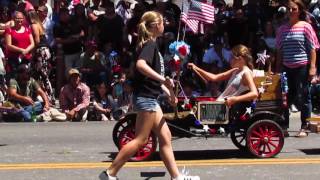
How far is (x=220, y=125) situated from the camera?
32.2 ft

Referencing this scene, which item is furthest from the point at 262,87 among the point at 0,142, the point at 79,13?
the point at 79,13

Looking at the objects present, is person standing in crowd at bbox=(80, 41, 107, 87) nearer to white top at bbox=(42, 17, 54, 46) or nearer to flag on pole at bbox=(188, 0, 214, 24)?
white top at bbox=(42, 17, 54, 46)

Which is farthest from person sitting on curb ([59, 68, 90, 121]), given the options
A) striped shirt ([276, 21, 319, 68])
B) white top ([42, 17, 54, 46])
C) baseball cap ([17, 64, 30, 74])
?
striped shirt ([276, 21, 319, 68])

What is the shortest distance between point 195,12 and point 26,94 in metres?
4.27

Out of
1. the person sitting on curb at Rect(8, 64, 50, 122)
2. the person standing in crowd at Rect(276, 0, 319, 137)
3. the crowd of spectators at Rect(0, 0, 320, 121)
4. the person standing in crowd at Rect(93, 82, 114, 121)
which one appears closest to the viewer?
the person standing in crowd at Rect(276, 0, 319, 137)

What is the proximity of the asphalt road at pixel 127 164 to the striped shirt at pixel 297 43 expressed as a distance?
1.18 metres

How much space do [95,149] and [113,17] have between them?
709 cm

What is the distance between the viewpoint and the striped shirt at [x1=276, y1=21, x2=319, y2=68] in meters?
11.2

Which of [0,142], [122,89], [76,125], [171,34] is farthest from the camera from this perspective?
[171,34]

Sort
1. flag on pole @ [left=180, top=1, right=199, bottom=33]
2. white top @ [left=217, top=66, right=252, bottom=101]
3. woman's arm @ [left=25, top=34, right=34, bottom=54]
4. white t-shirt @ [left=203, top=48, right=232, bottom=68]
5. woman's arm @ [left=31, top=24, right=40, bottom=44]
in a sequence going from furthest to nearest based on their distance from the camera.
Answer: white t-shirt @ [left=203, top=48, right=232, bottom=68] < woman's arm @ [left=31, top=24, right=40, bottom=44] < woman's arm @ [left=25, top=34, right=34, bottom=54] < flag on pole @ [left=180, top=1, right=199, bottom=33] < white top @ [left=217, top=66, right=252, bottom=101]

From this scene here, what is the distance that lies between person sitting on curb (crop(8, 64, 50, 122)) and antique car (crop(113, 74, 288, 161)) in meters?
5.36

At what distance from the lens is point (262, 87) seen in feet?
32.8

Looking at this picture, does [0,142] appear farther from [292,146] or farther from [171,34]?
[171,34]

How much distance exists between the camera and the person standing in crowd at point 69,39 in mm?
17219
